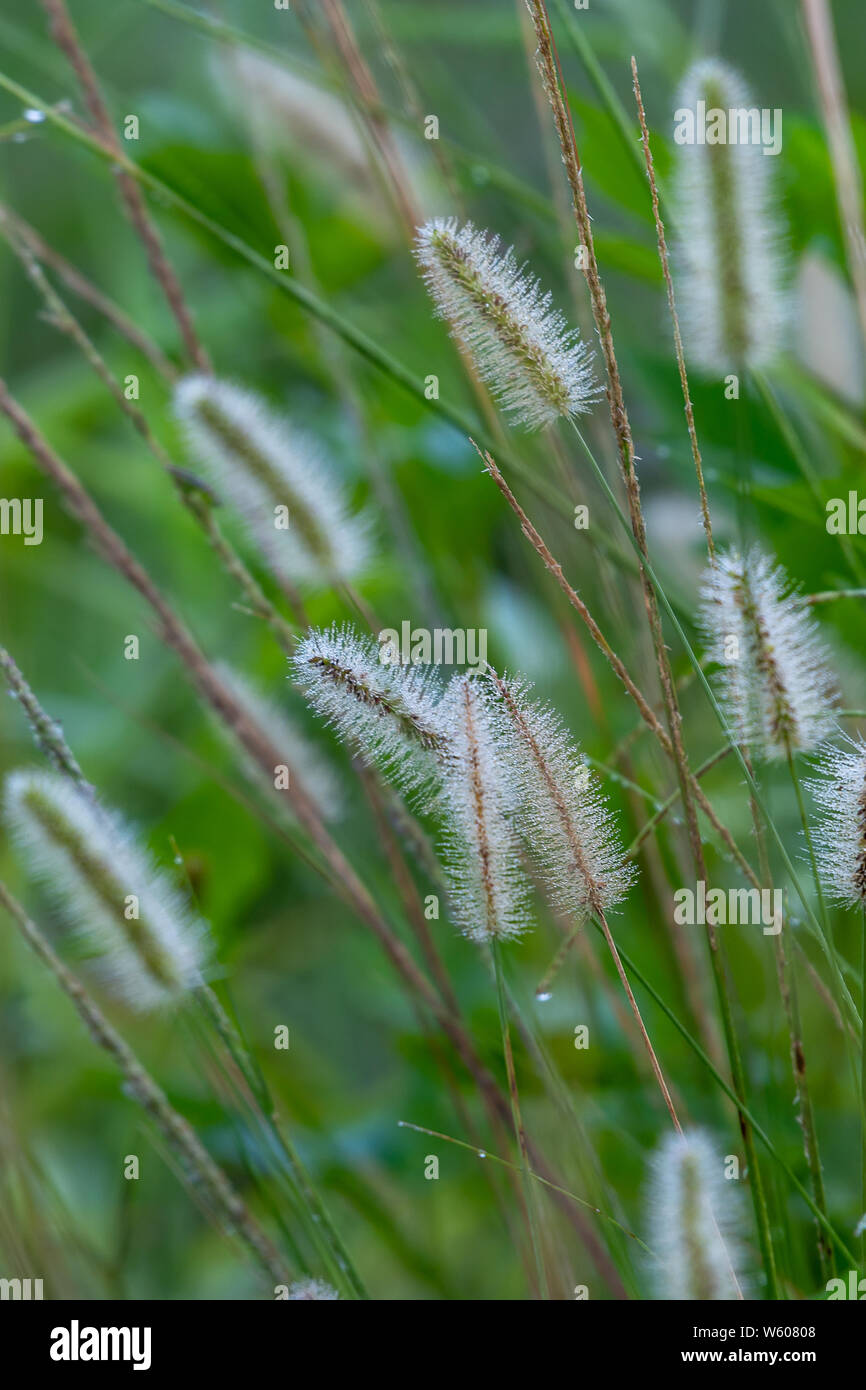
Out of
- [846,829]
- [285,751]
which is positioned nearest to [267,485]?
[285,751]

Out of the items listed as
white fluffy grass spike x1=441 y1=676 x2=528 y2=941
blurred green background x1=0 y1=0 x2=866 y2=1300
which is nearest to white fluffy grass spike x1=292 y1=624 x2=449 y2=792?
white fluffy grass spike x1=441 y1=676 x2=528 y2=941

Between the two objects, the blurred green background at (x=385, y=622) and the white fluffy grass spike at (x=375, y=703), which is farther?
the blurred green background at (x=385, y=622)

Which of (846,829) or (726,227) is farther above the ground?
(726,227)

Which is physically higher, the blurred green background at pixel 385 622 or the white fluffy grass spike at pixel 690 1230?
the blurred green background at pixel 385 622

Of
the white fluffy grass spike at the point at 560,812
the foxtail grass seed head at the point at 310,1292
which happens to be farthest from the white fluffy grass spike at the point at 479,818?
the foxtail grass seed head at the point at 310,1292

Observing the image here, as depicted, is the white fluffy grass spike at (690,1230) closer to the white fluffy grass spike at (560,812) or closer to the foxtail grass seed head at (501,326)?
the white fluffy grass spike at (560,812)

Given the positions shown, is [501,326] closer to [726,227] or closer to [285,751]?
[726,227]
